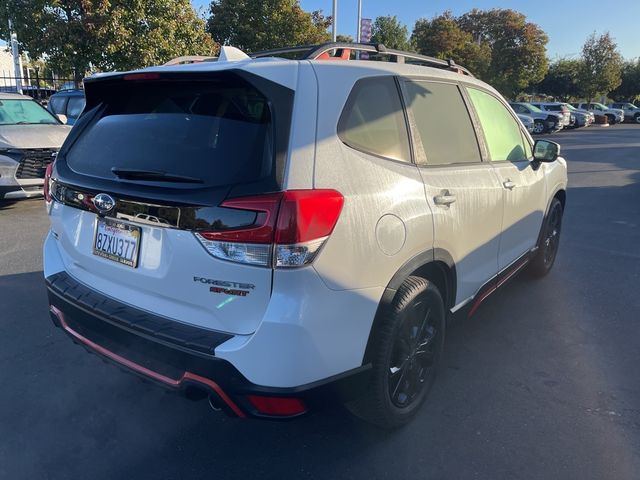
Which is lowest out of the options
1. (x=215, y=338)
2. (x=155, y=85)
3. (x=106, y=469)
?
(x=106, y=469)

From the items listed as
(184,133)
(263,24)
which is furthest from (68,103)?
(263,24)

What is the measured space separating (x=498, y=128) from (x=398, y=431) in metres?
2.31

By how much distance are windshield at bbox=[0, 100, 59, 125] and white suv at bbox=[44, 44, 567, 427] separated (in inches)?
282

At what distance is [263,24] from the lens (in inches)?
965

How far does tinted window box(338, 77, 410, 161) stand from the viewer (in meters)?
2.35

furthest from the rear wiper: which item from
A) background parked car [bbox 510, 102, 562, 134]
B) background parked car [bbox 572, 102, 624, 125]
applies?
background parked car [bbox 572, 102, 624, 125]

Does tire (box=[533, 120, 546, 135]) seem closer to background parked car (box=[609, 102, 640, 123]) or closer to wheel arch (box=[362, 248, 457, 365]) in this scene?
background parked car (box=[609, 102, 640, 123])

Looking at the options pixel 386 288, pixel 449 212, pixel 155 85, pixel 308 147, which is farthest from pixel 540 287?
pixel 155 85

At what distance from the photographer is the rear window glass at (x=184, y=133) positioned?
2125 mm

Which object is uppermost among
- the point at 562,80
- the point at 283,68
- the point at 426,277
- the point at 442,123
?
the point at 562,80

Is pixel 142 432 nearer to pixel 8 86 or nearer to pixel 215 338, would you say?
pixel 215 338

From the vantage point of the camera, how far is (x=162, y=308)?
2.30 metres

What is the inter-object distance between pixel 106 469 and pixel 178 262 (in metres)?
1.14

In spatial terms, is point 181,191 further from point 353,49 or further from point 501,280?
point 501,280
